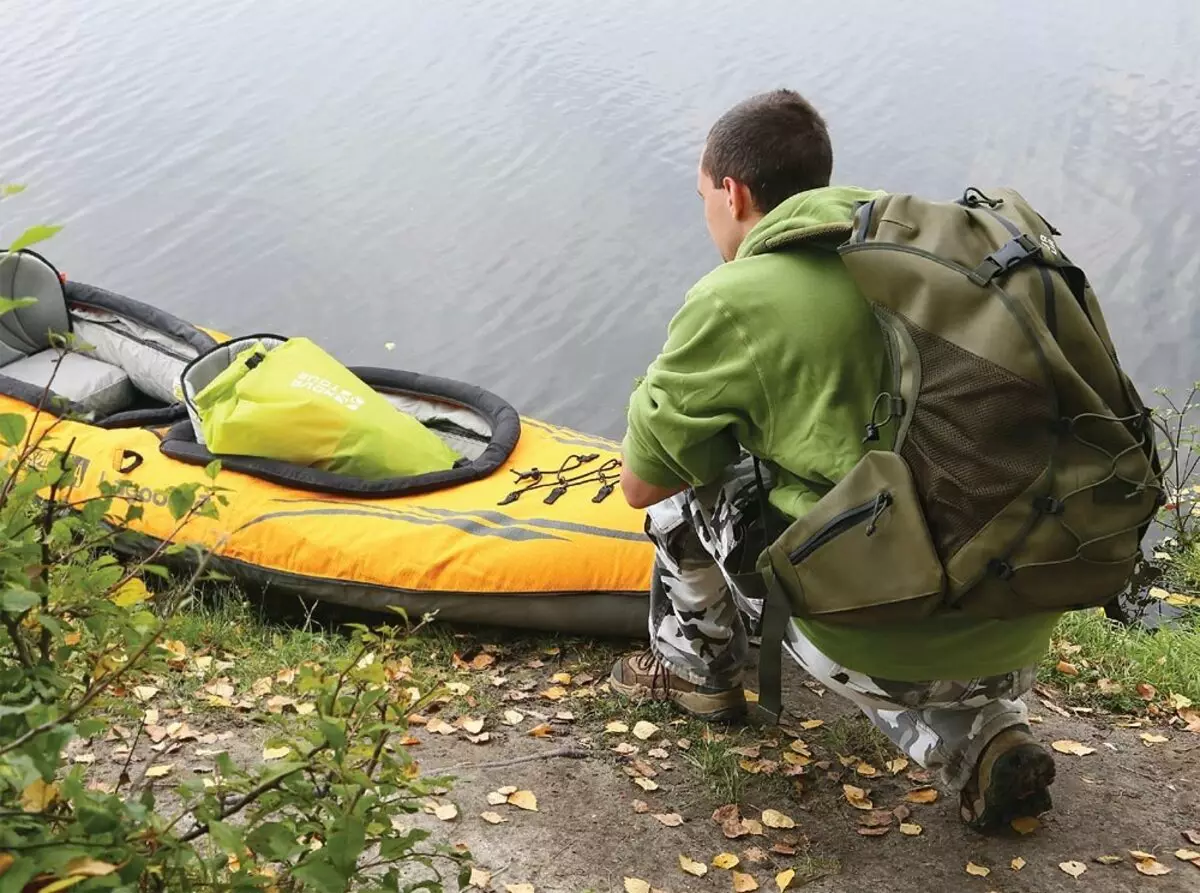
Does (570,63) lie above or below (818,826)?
above

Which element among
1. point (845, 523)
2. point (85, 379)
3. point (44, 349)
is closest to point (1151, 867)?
point (845, 523)

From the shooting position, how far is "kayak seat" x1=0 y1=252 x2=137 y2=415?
6.09 meters

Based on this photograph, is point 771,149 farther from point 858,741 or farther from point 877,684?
point 858,741

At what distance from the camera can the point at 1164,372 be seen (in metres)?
7.62

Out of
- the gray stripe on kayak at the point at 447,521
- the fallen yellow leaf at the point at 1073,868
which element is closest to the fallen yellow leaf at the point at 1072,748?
the fallen yellow leaf at the point at 1073,868

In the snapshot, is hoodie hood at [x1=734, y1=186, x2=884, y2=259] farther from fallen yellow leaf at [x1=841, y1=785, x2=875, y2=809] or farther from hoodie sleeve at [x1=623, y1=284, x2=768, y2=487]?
fallen yellow leaf at [x1=841, y1=785, x2=875, y2=809]

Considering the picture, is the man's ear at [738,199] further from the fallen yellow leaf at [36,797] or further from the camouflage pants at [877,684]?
the fallen yellow leaf at [36,797]

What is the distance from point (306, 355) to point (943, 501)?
10.3 ft

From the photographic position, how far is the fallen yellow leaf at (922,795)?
3303mm

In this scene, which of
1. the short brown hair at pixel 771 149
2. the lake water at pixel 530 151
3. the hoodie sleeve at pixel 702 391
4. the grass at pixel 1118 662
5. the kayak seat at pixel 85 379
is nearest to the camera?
the hoodie sleeve at pixel 702 391

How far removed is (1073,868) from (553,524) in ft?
6.75

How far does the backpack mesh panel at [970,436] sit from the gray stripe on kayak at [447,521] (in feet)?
6.35

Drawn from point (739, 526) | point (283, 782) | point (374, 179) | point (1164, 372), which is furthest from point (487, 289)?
point (283, 782)

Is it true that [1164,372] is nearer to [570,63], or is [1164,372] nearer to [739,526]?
[739,526]
